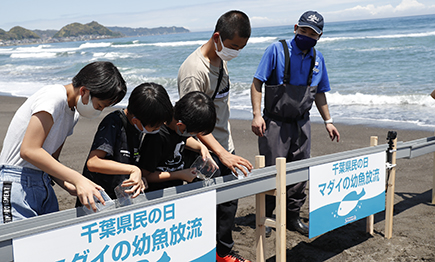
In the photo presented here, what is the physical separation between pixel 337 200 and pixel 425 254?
0.98 m

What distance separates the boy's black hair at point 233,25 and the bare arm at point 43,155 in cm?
139

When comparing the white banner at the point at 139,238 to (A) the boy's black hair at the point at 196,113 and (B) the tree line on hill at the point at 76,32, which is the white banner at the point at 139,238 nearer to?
(A) the boy's black hair at the point at 196,113

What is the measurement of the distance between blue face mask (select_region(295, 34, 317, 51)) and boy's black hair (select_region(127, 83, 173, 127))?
1693mm

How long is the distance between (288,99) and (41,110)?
7.08ft

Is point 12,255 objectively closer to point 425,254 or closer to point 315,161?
point 315,161

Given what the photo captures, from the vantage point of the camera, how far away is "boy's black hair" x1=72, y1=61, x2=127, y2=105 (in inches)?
76.7

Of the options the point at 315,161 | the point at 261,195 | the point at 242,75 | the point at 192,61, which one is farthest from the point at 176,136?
the point at 242,75

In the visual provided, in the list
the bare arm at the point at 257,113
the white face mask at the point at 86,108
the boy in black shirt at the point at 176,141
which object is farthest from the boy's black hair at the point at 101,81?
the bare arm at the point at 257,113

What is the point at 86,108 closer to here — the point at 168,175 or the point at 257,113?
the point at 168,175

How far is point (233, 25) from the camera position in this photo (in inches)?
108

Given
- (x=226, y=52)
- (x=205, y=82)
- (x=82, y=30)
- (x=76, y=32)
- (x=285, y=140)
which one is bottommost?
(x=285, y=140)

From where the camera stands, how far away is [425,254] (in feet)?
11.0

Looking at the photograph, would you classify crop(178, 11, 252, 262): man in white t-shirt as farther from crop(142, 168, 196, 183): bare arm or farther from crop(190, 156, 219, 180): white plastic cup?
crop(142, 168, 196, 183): bare arm

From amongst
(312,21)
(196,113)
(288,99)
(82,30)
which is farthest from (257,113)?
(82,30)
